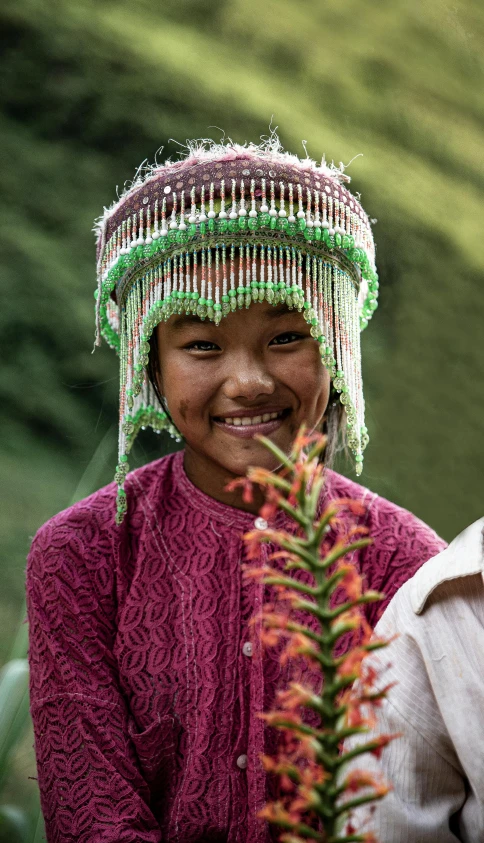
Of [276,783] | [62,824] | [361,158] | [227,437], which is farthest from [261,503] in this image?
[361,158]

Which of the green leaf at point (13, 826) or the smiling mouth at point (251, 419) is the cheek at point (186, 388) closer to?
the smiling mouth at point (251, 419)

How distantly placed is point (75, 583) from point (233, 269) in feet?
2.12

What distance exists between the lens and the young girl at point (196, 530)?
5.19 ft

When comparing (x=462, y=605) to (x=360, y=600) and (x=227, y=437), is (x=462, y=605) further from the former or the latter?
(x=360, y=600)

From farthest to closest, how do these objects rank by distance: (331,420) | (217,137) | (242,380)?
(217,137) < (331,420) < (242,380)

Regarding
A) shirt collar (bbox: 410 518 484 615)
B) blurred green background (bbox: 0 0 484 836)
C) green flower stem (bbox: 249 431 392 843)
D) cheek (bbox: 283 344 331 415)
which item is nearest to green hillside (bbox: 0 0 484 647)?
blurred green background (bbox: 0 0 484 836)

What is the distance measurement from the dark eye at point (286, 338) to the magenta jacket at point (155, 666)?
0.37m

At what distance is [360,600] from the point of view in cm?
60

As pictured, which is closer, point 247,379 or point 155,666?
point 247,379

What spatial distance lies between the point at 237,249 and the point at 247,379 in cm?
24

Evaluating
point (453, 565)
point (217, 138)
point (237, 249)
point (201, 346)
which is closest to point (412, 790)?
point (453, 565)

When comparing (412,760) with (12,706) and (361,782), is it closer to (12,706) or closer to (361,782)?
(361,782)

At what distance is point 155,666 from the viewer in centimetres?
169

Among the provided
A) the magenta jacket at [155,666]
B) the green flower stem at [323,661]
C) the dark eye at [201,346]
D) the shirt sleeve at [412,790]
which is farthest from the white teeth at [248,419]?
the green flower stem at [323,661]
